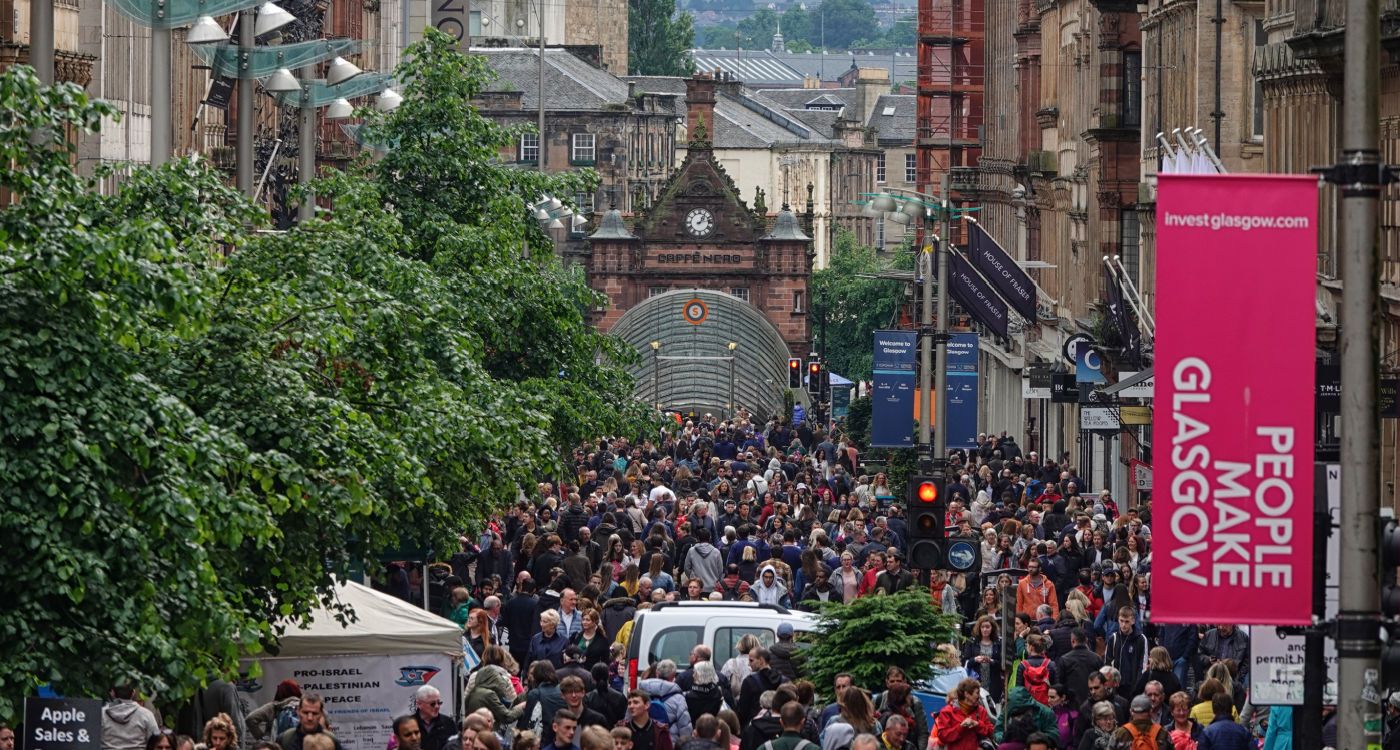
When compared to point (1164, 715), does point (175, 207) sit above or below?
above

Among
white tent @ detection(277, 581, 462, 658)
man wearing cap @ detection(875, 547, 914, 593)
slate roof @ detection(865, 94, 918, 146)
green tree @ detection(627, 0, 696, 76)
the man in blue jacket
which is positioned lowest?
the man in blue jacket

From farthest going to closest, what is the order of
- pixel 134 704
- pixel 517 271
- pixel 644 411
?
pixel 644 411, pixel 517 271, pixel 134 704

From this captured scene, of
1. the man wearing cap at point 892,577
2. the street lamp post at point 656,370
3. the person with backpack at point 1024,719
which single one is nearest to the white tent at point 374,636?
the person with backpack at point 1024,719

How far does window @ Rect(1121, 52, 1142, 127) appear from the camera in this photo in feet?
174

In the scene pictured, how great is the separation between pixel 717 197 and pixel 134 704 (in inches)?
4039

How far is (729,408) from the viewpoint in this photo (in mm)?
101250

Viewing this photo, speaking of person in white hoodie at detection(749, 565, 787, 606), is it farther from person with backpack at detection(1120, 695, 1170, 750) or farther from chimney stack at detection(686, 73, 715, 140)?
chimney stack at detection(686, 73, 715, 140)

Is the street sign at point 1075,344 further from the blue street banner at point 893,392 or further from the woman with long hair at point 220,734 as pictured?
the woman with long hair at point 220,734

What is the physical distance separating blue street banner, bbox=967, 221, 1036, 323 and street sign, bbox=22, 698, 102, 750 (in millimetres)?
33770

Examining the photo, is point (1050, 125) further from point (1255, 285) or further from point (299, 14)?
point (1255, 285)

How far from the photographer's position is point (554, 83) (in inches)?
5300

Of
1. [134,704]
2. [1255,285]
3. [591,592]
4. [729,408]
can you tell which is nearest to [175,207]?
[134,704]

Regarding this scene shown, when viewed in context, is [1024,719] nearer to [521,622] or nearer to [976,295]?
[521,622]

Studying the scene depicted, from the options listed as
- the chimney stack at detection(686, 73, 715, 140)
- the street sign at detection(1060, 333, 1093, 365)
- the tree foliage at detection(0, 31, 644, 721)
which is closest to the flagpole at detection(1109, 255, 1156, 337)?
the street sign at detection(1060, 333, 1093, 365)
